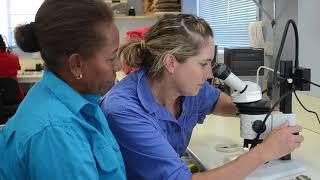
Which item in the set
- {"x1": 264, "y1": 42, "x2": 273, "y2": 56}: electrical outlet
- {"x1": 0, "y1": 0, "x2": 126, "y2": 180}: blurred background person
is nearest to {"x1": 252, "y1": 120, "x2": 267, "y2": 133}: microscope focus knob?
{"x1": 0, "y1": 0, "x2": 126, "y2": 180}: blurred background person

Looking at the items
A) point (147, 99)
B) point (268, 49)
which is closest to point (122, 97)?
point (147, 99)

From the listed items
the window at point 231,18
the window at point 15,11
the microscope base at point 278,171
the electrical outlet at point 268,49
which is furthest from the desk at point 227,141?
the window at point 15,11

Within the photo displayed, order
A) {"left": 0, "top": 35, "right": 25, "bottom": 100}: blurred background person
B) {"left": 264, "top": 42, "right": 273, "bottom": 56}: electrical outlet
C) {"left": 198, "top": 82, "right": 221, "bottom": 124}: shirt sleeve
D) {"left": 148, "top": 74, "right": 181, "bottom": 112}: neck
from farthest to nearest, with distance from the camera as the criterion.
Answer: {"left": 0, "top": 35, "right": 25, "bottom": 100}: blurred background person < {"left": 264, "top": 42, "right": 273, "bottom": 56}: electrical outlet < {"left": 198, "top": 82, "right": 221, "bottom": 124}: shirt sleeve < {"left": 148, "top": 74, "right": 181, "bottom": 112}: neck

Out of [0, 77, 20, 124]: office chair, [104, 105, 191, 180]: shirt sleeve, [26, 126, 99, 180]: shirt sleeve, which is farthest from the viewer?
[0, 77, 20, 124]: office chair

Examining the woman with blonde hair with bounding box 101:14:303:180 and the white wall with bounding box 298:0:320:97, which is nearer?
the woman with blonde hair with bounding box 101:14:303:180

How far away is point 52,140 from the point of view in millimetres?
779

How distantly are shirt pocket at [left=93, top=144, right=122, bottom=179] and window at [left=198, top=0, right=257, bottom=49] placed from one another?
227cm

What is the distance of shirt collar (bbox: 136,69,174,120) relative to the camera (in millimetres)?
1305

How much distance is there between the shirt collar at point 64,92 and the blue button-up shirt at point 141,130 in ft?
0.98

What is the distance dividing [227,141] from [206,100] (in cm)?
20

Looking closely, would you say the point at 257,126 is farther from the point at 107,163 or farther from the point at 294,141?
the point at 107,163

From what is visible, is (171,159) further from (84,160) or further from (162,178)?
(84,160)

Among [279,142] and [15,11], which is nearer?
[279,142]

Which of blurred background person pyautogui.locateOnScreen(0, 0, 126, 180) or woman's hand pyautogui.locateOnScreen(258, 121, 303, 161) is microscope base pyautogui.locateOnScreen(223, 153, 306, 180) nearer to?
woman's hand pyautogui.locateOnScreen(258, 121, 303, 161)
